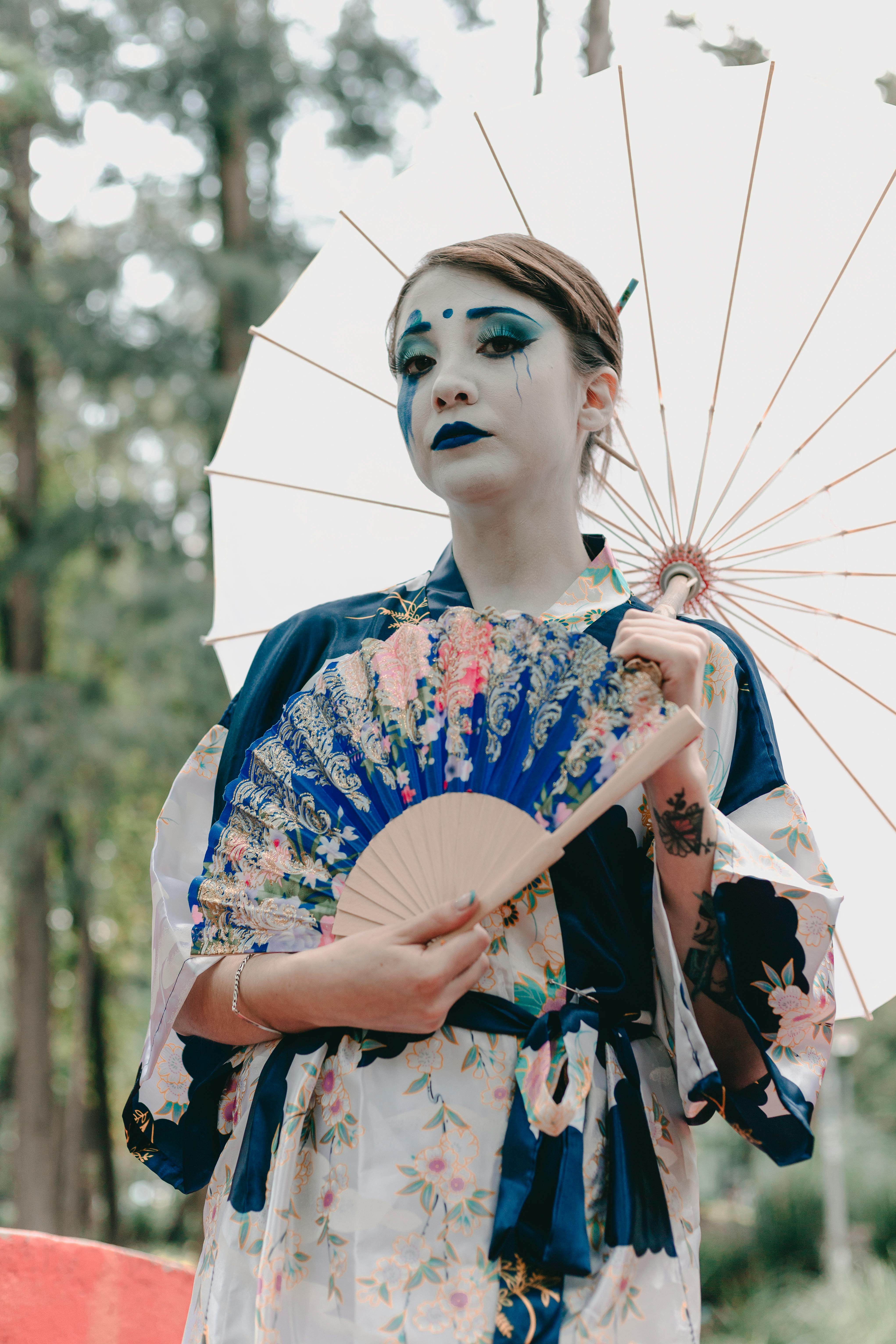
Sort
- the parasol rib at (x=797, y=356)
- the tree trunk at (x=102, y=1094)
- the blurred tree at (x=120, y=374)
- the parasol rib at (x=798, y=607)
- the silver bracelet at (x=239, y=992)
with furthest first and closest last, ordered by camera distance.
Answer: the tree trunk at (x=102, y=1094) < the blurred tree at (x=120, y=374) < the parasol rib at (x=798, y=607) < the parasol rib at (x=797, y=356) < the silver bracelet at (x=239, y=992)

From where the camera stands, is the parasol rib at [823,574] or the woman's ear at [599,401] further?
the parasol rib at [823,574]

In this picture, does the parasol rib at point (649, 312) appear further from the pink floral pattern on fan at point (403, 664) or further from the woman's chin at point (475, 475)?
the pink floral pattern on fan at point (403, 664)

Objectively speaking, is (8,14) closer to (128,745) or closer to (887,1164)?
(128,745)

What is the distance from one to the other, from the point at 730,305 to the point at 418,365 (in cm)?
59

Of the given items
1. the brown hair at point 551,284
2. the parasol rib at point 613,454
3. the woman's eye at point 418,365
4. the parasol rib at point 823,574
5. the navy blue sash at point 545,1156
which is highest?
the brown hair at point 551,284

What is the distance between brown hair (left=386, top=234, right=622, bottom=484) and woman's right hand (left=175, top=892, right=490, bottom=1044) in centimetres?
88

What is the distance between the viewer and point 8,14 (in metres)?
8.55

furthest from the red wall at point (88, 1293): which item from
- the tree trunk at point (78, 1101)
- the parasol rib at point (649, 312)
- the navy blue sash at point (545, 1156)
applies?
the tree trunk at point (78, 1101)

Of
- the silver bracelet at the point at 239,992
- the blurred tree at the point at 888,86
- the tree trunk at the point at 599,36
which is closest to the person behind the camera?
the silver bracelet at the point at 239,992

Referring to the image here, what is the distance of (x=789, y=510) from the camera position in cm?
198

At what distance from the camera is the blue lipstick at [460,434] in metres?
1.60

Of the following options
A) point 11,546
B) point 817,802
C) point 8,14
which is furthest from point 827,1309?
point 8,14

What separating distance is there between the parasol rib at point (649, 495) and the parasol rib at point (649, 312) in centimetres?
2

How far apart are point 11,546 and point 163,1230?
1019 cm
